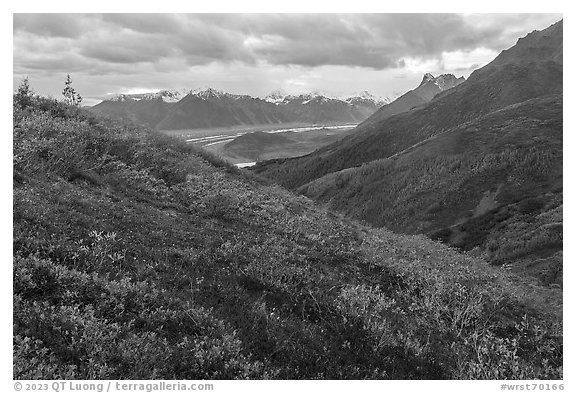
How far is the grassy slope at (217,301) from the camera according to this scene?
612 cm

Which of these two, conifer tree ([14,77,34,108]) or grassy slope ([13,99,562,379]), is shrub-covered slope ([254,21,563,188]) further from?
grassy slope ([13,99,562,379])

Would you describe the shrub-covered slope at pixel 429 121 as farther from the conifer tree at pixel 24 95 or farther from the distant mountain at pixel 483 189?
the conifer tree at pixel 24 95

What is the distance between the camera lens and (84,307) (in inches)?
260

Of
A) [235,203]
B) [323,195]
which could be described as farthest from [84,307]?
[323,195]

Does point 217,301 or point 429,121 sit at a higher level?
point 429,121

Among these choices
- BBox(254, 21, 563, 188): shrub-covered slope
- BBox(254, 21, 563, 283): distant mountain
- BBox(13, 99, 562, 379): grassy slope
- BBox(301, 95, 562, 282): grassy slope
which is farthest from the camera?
BBox(254, 21, 563, 188): shrub-covered slope

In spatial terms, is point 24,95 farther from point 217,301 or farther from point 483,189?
point 483,189

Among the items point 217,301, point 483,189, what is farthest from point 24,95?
point 483,189

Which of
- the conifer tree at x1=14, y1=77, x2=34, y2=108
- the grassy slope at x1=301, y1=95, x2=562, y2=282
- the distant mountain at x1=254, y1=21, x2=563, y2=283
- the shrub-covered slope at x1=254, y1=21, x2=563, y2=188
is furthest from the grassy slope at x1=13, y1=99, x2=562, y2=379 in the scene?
the shrub-covered slope at x1=254, y1=21, x2=563, y2=188

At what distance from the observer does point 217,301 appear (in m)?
7.86

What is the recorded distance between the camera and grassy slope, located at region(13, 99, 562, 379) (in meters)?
6.12

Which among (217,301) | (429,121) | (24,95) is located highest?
(429,121)

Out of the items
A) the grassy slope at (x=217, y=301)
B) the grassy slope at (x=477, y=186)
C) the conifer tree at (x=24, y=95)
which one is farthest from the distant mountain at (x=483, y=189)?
the conifer tree at (x=24, y=95)

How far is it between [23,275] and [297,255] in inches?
278
